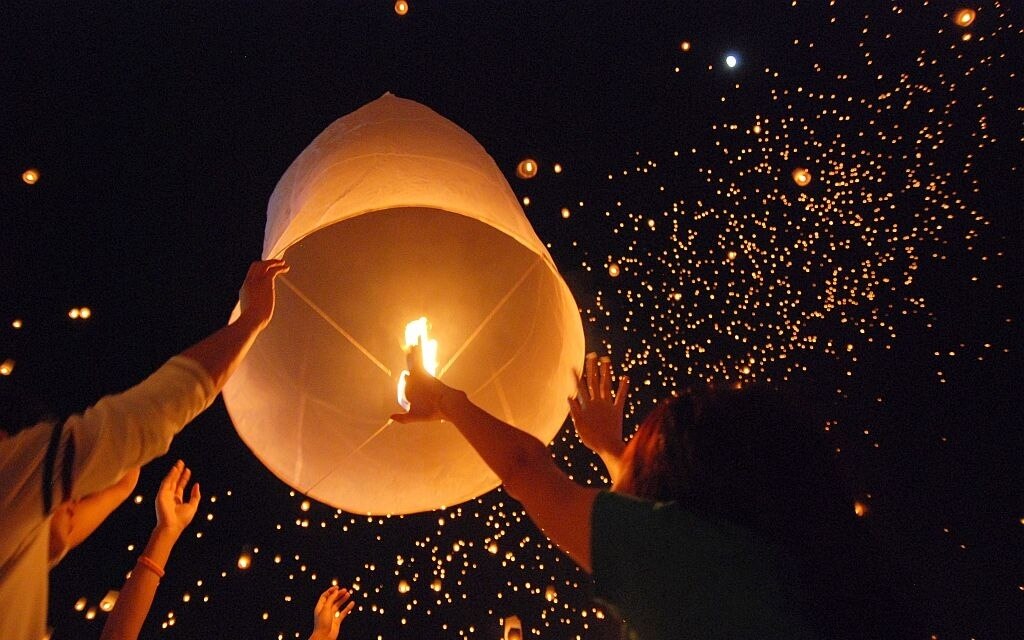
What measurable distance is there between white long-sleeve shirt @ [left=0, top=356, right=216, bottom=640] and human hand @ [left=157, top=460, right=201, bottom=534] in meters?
0.75

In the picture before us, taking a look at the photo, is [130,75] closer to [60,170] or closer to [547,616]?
[60,170]

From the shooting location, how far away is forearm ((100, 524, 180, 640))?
1.54m

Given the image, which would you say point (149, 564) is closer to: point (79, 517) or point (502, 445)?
point (79, 517)

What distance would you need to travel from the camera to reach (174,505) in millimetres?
1668

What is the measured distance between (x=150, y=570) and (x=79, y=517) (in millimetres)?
679

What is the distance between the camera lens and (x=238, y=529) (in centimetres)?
277

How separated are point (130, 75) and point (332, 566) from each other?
6.79 ft

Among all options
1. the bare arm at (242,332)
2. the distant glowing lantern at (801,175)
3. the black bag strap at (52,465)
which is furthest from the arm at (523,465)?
the distant glowing lantern at (801,175)

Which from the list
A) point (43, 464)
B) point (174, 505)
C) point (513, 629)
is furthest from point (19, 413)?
point (513, 629)

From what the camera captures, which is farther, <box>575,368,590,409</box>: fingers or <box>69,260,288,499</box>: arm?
<box>575,368,590,409</box>: fingers

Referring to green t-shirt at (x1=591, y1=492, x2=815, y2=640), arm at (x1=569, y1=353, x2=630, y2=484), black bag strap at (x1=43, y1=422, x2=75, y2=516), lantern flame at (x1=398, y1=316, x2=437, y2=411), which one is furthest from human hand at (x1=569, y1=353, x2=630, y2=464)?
black bag strap at (x1=43, y1=422, x2=75, y2=516)

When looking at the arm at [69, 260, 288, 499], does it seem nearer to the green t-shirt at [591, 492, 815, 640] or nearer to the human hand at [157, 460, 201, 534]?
the green t-shirt at [591, 492, 815, 640]

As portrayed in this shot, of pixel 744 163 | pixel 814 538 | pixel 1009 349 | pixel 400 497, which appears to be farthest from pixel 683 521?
pixel 1009 349

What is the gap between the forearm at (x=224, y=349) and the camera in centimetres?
103
